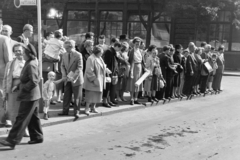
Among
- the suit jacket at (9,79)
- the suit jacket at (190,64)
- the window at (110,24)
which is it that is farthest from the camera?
the window at (110,24)

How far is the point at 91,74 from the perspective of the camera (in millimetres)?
9734

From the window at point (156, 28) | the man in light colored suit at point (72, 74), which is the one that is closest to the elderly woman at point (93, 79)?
the man in light colored suit at point (72, 74)

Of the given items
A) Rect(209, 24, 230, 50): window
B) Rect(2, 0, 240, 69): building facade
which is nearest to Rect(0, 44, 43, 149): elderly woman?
Rect(2, 0, 240, 69): building facade

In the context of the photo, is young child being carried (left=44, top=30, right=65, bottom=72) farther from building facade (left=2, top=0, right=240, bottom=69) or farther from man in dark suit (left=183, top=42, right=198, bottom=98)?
building facade (left=2, top=0, right=240, bottom=69)

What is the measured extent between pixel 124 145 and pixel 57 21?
27516mm

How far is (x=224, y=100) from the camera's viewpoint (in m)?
14.0

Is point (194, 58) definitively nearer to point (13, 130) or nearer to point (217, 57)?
point (217, 57)

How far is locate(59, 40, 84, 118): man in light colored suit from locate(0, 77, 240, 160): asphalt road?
0.62 meters

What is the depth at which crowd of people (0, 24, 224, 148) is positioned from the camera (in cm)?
678

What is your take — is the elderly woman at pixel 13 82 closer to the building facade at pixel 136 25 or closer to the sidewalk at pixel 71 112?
the sidewalk at pixel 71 112

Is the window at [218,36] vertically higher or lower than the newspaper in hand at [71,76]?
higher

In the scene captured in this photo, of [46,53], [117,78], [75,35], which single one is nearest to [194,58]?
[117,78]

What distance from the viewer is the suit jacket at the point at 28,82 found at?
665 centimetres

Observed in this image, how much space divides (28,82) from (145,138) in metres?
2.73
